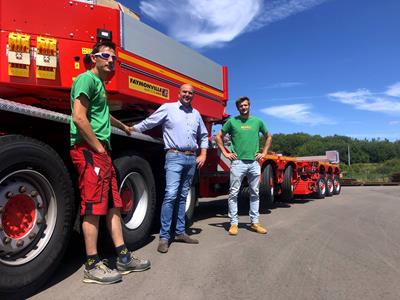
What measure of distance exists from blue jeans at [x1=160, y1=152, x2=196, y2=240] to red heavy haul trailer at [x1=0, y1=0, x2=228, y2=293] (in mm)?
237

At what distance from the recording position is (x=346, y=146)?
320 ft

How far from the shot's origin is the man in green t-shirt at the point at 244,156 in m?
5.73

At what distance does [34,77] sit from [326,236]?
161 inches

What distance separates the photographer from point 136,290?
3.16 m

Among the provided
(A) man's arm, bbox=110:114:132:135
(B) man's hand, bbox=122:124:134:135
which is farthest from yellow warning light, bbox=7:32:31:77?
(B) man's hand, bbox=122:124:134:135

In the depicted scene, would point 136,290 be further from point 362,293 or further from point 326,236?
point 326,236

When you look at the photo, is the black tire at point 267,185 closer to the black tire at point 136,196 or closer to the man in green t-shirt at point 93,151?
the black tire at point 136,196

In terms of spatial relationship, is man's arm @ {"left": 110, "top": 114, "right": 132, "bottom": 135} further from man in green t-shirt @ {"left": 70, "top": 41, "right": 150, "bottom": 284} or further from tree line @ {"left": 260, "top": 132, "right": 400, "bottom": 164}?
tree line @ {"left": 260, "top": 132, "right": 400, "bottom": 164}

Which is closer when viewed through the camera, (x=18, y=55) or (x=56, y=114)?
Answer: (x=56, y=114)

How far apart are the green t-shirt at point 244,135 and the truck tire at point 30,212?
2919 mm

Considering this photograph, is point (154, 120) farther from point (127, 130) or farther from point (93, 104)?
point (93, 104)

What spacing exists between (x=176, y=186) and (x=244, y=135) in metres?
1.59

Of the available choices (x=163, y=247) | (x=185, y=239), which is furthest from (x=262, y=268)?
(x=185, y=239)

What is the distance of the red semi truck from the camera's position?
304cm
